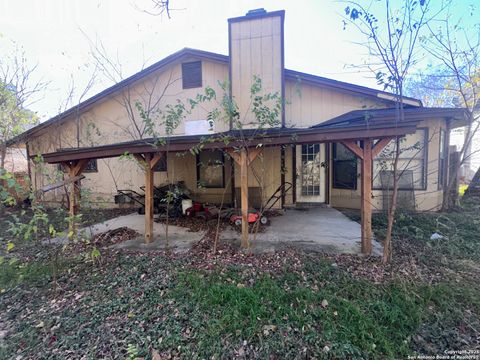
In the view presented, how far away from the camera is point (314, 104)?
6.78m

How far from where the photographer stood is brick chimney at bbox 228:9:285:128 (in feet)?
20.5

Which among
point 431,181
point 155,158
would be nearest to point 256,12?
point 155,158

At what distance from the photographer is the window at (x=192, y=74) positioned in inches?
296

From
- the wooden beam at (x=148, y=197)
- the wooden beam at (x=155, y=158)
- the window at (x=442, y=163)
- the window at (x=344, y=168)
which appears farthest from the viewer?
the window at (x=344, y=168)

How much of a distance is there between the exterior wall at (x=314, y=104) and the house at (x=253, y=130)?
0.10 ft

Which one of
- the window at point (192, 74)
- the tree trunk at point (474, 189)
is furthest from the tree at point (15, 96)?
the tree trunk at point (474, 189)

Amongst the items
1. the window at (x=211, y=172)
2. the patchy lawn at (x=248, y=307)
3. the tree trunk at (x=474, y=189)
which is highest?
the window at (x=211, y=172)

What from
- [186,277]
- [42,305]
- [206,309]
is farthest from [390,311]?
[42,305]

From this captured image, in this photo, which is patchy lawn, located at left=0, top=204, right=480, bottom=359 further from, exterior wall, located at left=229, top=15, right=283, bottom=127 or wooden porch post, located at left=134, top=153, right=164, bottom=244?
exterior wall, located at left=229, top=15, right=283, bottom=127

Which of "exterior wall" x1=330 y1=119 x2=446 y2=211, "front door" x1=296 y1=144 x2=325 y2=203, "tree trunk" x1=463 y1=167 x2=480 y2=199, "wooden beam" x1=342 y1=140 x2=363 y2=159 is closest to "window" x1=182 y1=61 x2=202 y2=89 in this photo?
"front door" x1=296 y1=144 x2=325 y2=203

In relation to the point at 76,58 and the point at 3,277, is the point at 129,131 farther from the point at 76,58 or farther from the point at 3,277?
the point at 3,277

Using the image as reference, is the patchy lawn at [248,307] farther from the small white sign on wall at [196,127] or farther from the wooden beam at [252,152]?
the small white sign on wall at [196,127]

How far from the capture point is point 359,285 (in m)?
2.79

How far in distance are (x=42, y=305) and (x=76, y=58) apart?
7513 millimetres
